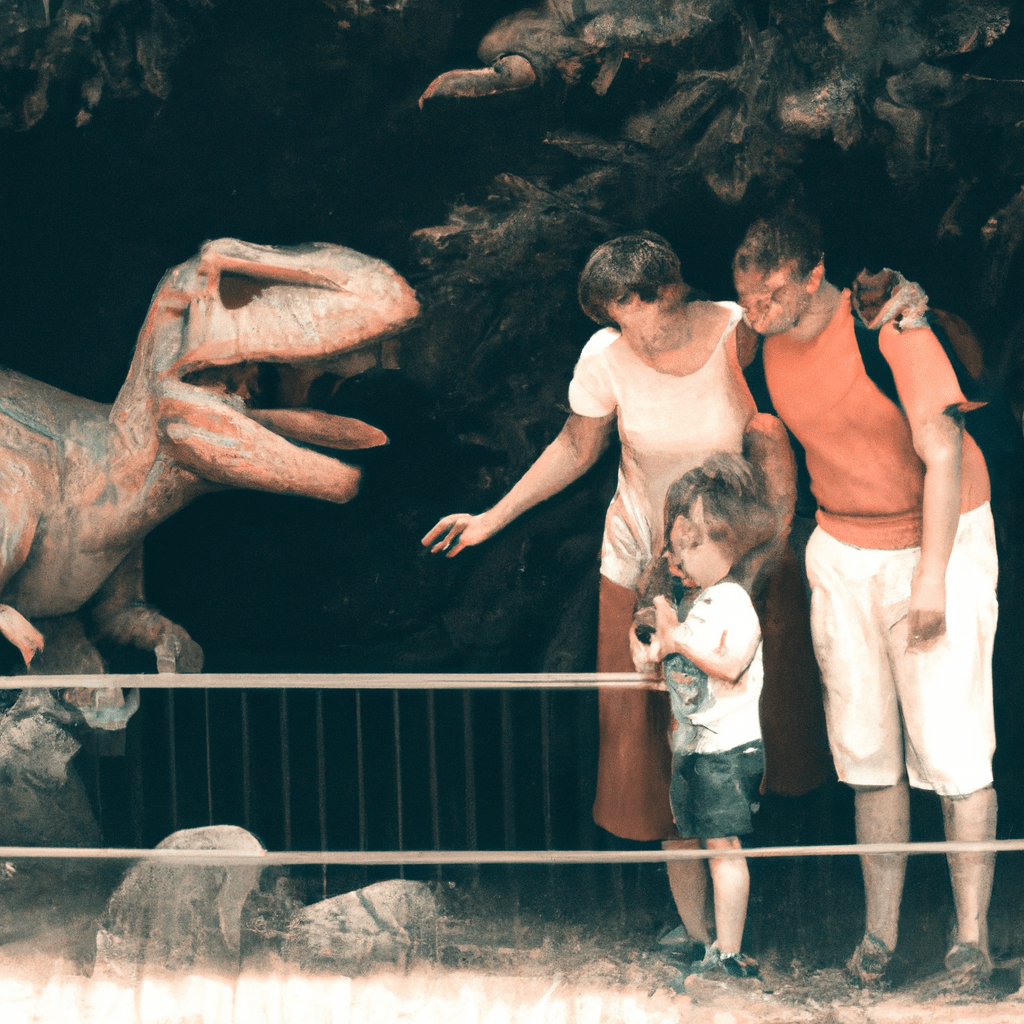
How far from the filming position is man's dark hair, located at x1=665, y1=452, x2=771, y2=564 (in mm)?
4309

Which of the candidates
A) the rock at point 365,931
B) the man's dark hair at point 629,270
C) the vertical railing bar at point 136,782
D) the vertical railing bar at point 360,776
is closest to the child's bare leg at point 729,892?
the rock at point 365,931

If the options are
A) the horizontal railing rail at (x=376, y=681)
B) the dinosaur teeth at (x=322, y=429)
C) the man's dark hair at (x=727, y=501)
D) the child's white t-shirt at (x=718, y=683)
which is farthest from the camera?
the dinosaur teeth at (x=322, y=429)

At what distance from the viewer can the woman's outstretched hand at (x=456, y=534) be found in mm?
4477

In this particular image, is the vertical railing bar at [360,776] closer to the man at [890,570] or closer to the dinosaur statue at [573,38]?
the man at [890,570]

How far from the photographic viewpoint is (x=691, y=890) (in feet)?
14.3

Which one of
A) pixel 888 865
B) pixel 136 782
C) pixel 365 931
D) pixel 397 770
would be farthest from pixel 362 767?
pixel 888 865

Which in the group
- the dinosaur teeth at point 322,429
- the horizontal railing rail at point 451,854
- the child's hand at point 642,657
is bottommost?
the horizontal railing rail at point 451,854

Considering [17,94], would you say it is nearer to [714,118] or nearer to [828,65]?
[714,118]

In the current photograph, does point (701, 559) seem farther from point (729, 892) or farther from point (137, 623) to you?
point (137, 623)

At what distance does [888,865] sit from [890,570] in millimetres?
1095

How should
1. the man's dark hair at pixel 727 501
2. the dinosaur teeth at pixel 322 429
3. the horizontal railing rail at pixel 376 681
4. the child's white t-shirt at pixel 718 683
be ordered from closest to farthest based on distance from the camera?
the child's white t-shirt at pixel 718 683, the man's dark hair at pixel 727 501, the horizontal railing rail at pixel 376 681, the dinosaur teeth at pixel 322 429

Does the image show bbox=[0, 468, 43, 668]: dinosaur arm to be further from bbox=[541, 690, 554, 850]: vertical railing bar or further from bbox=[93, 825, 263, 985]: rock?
bbox=[541, 690, 554, 850]: vertical railing bar

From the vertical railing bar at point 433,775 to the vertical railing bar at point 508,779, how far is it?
26 cm

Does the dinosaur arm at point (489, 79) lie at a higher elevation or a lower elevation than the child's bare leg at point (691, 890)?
higher
